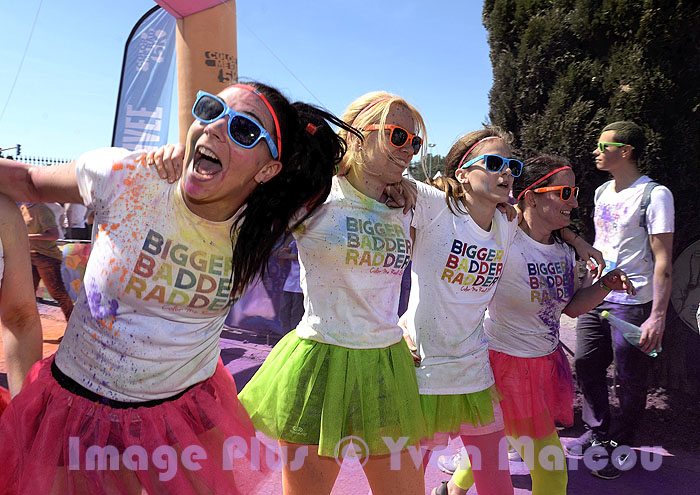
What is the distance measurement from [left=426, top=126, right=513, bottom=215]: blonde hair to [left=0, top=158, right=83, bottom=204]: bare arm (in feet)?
5.50

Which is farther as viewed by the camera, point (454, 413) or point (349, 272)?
point (454, 413)

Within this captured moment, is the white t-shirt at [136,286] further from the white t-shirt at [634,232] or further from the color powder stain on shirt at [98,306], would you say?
the white t-shirt at [634,232]

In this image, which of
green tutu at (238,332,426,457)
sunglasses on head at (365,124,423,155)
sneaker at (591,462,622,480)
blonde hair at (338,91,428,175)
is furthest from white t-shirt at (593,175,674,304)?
green tutu at (238,332,426,457)

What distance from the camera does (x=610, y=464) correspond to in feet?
11.3

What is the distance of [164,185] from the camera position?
1615 millimetres

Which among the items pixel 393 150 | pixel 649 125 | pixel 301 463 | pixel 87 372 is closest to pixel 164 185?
pixel 87 372

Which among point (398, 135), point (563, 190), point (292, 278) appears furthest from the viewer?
point (292, 278)

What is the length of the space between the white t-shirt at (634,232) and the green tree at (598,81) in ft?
2.55

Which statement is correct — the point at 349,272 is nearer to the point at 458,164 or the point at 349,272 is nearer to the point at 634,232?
Result: the point at 458,164

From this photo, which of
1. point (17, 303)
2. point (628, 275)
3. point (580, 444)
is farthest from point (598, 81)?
point (17, 303)

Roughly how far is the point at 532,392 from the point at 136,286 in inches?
81.7

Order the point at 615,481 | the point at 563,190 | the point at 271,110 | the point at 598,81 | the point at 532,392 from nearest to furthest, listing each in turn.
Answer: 1. the point at 271,110
2. the point at 532,392
3. the point at 563,190
4. the point at 615,481
5. the point at 598,81

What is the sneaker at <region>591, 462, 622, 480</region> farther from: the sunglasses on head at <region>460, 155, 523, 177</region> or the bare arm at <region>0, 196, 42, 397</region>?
the bare arm at <region>0, 196, 42, 397</region>

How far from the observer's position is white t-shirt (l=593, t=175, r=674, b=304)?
11.2ft
